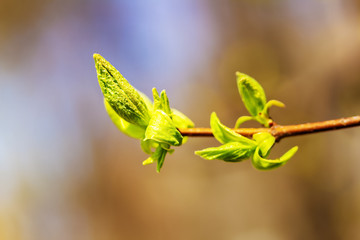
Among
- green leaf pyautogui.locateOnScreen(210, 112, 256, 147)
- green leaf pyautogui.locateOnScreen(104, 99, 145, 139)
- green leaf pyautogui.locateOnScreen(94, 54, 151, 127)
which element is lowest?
green leaf pyautogui.locateOnScreen(210, 112, 256, 147)

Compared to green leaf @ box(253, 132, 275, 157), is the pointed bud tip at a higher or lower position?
higher

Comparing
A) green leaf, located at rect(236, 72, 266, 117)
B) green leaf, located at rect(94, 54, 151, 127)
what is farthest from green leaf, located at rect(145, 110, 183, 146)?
green leaf, located at rect(236, 72, 266, 117)

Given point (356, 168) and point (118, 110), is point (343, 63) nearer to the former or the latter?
point (356, 168)

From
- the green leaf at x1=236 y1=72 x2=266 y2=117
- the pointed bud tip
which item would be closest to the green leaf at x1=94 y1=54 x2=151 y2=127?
the pointed bud tip

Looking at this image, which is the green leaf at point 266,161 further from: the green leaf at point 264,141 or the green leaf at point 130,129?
the green leaf at point 130,129

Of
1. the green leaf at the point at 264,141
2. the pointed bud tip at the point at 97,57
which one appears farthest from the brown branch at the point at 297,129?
the pointed bud tip at the point at 97,57

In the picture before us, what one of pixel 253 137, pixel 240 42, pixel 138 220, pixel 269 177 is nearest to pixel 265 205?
pixel 269 177

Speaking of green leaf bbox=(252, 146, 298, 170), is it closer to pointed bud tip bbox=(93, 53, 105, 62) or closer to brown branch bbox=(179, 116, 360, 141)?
brown branch bbox=(179, 116, 360, 141)
